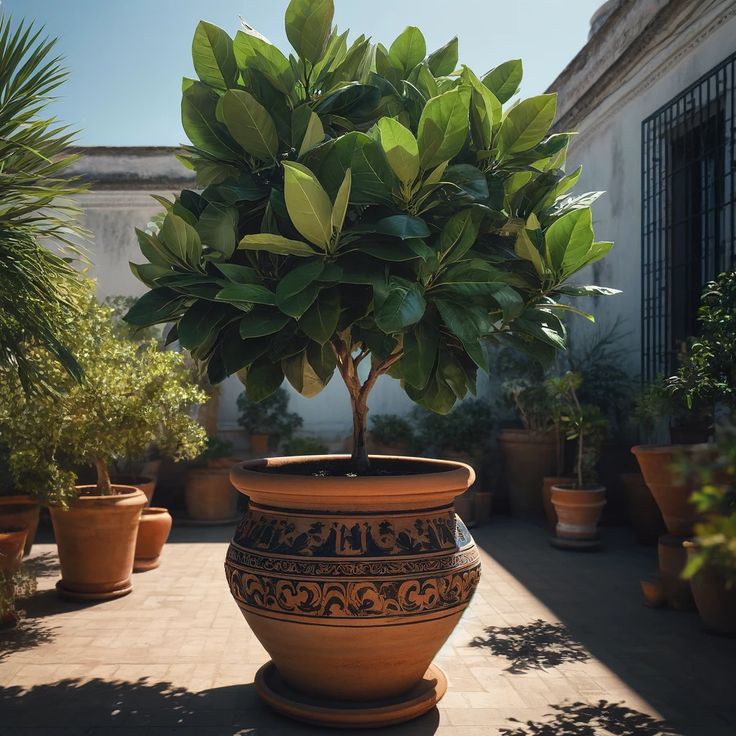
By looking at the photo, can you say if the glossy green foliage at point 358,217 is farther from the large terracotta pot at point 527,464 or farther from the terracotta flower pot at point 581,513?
the large terracotta pot at point 527,464

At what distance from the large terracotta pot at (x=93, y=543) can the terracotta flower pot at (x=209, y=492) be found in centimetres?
283

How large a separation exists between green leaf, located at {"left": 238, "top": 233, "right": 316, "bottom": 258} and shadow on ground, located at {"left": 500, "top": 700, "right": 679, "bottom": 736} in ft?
6.33

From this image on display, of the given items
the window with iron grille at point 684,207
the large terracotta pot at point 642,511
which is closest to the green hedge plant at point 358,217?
the window with iron grille at point 684,207

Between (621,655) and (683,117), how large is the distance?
460 cm

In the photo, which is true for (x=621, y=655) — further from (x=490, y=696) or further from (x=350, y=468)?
(x=350, y=468)

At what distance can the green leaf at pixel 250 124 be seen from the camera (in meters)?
2.79

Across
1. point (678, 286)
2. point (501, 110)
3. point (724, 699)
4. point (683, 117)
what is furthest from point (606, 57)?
point (724, 699)

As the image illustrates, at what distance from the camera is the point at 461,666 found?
386 cm

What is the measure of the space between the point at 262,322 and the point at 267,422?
6336 millimetres

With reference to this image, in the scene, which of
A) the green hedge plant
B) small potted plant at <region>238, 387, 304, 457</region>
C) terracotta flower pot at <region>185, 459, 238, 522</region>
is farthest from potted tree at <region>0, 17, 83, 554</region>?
small potted plant at <region>238, 387, 304, 457</region>

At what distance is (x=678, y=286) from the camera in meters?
6.97

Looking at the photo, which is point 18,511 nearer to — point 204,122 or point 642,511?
point 204,122

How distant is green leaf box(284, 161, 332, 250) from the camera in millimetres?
2570

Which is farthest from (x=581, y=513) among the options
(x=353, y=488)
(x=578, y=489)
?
(x=353, y=488)
